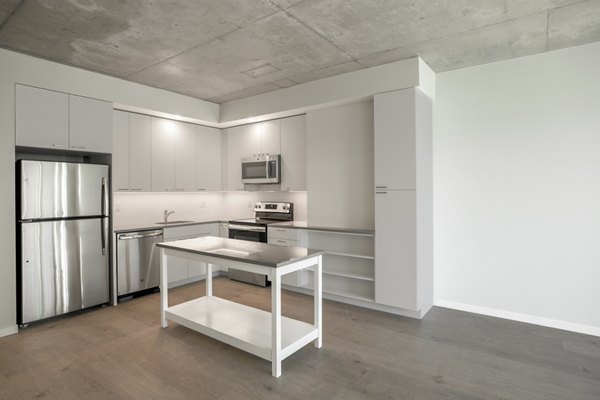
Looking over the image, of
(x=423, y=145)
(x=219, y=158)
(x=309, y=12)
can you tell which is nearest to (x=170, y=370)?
(x=309, y=12)

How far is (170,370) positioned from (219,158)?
3794mm

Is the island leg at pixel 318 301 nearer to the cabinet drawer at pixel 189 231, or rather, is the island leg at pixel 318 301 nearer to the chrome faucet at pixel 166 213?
the cabinet drawer at pixel 189 231

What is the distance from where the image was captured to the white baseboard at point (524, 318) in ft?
10.7

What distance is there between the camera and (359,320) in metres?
3.59

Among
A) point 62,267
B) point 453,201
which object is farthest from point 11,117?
point 453,201

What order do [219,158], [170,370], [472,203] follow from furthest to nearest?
[219,158], [472,203], [170,370]

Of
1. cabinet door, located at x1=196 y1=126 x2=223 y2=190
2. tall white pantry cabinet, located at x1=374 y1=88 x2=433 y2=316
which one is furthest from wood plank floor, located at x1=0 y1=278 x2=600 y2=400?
cabinet door, located at x1=196 y1=126 x2=223 y2=190

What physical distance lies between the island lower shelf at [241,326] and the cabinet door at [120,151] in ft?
6.41

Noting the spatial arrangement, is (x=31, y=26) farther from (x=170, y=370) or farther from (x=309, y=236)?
(x=309, y=236)

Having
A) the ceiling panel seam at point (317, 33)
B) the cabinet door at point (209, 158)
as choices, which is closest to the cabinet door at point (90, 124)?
the cabinet door at point (209, 158)

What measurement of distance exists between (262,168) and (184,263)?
5.88 ft

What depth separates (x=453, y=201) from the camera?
3.96m

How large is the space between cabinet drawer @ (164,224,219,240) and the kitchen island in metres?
1.30

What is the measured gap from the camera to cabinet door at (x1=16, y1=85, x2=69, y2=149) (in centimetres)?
335
